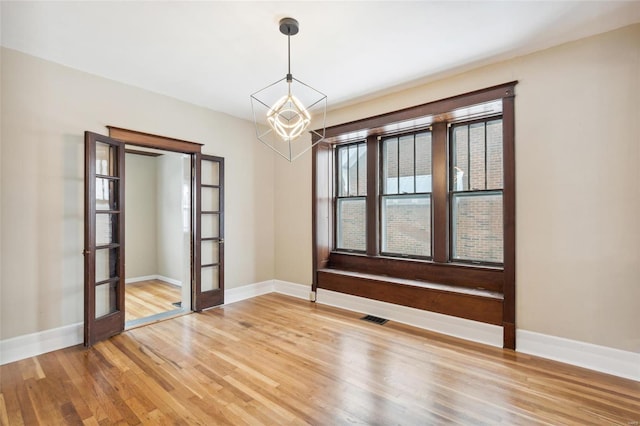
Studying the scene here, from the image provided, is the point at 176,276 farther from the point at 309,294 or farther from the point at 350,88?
the point at 350,88

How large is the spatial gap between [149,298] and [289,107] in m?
4.01

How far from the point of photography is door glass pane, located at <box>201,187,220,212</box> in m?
4.48

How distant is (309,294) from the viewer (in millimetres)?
4883

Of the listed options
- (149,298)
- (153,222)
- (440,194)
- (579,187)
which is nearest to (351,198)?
(440,194)

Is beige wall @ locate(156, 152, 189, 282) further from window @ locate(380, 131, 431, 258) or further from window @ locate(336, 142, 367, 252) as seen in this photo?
window @ locate(380, 131, 431, 258)

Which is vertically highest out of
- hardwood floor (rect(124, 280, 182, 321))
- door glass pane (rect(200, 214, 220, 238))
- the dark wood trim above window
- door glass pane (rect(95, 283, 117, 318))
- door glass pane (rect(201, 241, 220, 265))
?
the dark wood trim above window

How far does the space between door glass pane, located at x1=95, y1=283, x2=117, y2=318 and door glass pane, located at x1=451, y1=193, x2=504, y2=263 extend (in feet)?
13.4

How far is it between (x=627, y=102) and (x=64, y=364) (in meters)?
5.47

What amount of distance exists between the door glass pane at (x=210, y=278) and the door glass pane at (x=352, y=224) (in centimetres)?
195

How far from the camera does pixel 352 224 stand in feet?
15.8

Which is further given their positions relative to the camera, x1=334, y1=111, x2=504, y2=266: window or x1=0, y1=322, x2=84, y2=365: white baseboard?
x1=334, y1=111, x2=504, y2=266: window

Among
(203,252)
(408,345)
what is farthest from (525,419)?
(203,252)

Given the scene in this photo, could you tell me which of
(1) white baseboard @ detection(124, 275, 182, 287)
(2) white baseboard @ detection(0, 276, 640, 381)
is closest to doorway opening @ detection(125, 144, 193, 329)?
(1) white baseboard @ detection(124, 275, 182, 287)

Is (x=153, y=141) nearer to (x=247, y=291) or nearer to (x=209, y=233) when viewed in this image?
(x=209, y=233)
